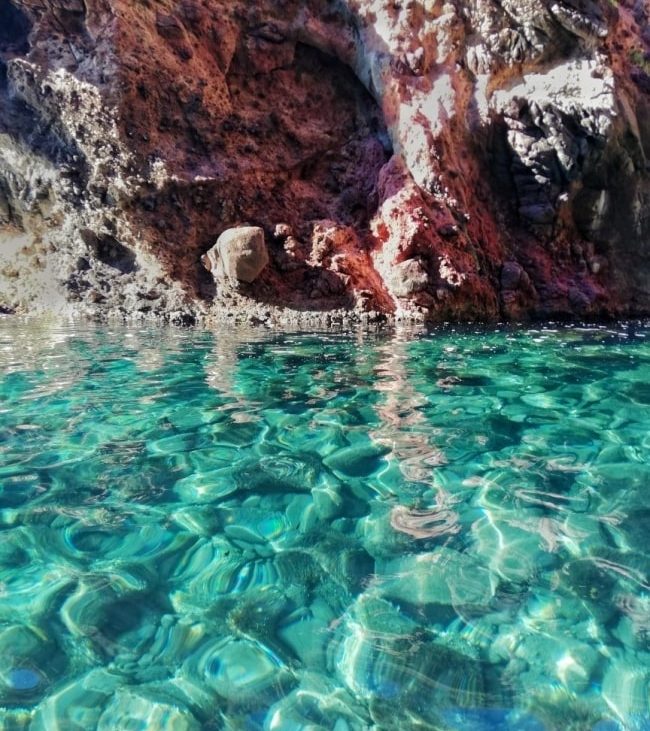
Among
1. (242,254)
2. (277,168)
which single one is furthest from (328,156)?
(242,254)

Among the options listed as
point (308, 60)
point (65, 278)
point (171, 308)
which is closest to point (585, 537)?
point (171, 308)

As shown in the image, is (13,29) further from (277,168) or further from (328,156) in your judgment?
(328,156)

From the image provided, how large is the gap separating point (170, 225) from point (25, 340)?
3.20 m

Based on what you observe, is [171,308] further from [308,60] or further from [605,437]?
[605,437]

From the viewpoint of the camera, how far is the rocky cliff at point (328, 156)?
8.24 m

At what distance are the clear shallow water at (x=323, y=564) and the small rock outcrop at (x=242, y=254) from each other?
4.53m

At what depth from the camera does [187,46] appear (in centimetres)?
898

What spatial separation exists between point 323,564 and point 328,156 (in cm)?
931

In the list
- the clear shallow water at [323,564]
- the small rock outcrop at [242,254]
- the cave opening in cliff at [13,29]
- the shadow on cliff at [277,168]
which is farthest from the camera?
the cave opening in cliff at [13,29]

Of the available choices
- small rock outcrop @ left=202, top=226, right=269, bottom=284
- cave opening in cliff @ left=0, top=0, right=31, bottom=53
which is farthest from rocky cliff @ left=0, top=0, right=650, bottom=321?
small rock outcrop @ left=202, top=226, right=269, bottom=284

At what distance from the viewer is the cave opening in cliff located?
920 centimetres

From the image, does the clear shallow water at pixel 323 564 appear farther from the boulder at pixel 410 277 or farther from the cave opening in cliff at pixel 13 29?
the cave opening in cliff at pixel 13 29

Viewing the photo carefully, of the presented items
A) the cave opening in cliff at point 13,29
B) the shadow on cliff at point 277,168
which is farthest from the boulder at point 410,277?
the cave opening in cliff at point 13,29

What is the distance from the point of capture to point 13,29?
368 inches
